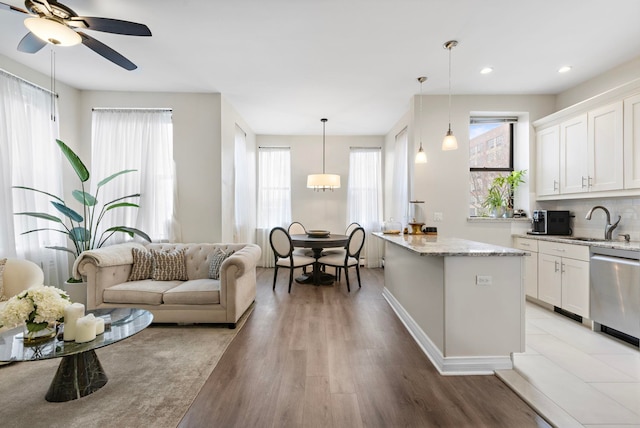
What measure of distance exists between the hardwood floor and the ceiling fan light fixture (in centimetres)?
256

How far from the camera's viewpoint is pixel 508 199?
14.2ft

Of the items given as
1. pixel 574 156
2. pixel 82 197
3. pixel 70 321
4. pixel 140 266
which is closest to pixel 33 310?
pixel 70 321

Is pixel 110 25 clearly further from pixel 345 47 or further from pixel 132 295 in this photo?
pixel 132 295

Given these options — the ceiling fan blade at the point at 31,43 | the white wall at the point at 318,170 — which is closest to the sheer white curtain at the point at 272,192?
the white wall at the point at 318,170

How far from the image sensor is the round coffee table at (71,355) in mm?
1633

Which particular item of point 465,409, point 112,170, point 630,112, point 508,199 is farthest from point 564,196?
point 112,170

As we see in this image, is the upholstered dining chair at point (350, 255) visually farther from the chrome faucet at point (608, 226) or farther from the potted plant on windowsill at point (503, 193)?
the chrome faucet at point (608, 226)

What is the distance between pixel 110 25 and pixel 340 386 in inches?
117

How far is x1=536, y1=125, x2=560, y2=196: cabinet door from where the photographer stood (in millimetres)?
3689

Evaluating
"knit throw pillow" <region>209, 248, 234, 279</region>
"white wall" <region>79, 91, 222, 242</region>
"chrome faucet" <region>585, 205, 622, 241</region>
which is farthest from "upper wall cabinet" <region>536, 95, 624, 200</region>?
"white wall" <region>79, 91, 222, 242</region>

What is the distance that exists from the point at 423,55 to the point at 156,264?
3760mm

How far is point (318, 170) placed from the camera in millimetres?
6285

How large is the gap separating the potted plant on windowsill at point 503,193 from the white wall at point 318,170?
2611 mm

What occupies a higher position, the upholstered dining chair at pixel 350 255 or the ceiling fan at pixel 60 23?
the ceiling fan at pixel 60 23
